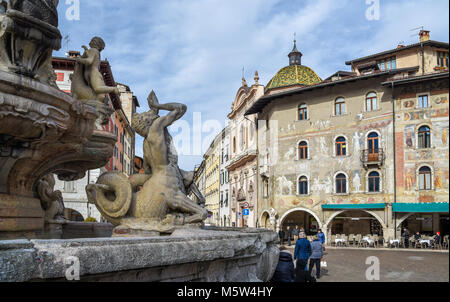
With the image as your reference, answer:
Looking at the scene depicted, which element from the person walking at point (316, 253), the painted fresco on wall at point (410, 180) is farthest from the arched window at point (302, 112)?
the person walking at point (316, 253)

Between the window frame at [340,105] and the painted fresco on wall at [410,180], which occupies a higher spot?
the window frame at [340,105]

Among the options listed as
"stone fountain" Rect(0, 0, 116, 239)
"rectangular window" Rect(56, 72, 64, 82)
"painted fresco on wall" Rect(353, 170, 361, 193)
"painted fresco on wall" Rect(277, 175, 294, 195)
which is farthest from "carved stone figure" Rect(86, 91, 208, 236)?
"rectangular window" Rect(56, 72, 64, 82)

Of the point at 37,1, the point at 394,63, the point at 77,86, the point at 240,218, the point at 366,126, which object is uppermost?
the point at 394,63

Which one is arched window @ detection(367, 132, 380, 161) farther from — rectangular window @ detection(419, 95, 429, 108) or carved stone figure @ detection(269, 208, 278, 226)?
carved stone figure @ detection(269, 208, 278, 226)

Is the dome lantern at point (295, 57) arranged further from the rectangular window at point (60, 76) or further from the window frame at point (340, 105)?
the rectangular window at point (60, 76)

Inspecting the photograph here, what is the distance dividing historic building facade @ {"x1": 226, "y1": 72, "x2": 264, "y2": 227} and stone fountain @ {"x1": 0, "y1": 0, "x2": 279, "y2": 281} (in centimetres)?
3036

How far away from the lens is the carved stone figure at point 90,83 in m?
6.30

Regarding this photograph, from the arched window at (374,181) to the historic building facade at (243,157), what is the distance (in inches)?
444

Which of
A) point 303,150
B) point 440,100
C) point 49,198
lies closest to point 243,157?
point 303,150
